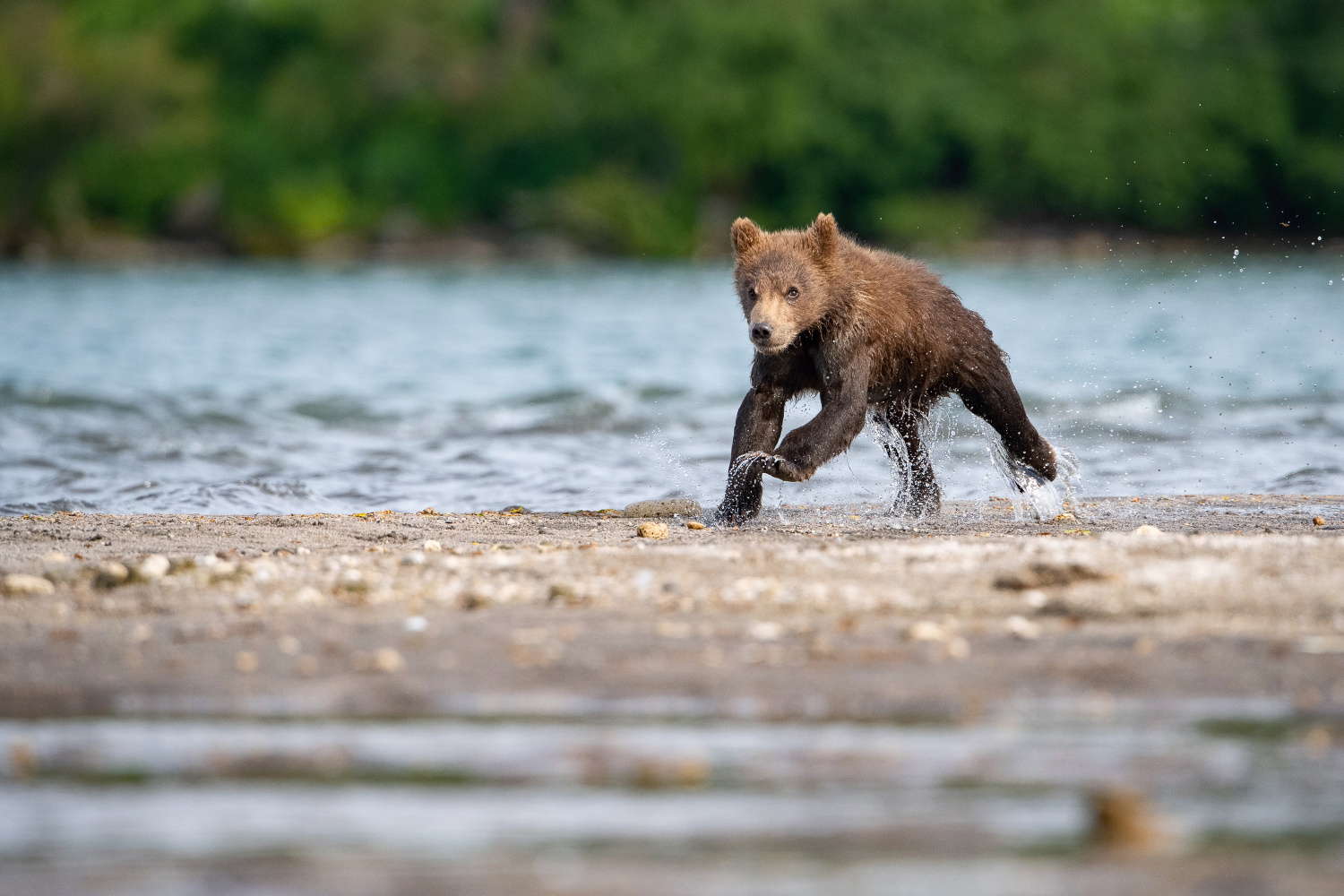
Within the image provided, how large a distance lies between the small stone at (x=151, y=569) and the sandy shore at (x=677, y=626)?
0.04 feet

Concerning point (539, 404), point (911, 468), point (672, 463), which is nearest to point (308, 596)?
point (911, 468)

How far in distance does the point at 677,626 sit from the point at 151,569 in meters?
1.94

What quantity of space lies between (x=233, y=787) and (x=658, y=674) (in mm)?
1185

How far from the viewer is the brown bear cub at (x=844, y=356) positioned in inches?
298

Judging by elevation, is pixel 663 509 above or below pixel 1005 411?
below

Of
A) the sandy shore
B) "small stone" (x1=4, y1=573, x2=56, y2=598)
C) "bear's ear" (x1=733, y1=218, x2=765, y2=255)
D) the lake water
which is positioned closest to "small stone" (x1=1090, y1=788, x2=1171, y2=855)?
the sandy shore

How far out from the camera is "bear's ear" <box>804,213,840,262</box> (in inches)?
307

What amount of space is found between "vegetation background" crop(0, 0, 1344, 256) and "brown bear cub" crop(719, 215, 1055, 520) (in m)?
45.7

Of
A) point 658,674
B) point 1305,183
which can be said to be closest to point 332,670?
point 658,674

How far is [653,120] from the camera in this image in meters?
56.3

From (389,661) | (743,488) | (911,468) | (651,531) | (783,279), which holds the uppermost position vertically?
(783,279)

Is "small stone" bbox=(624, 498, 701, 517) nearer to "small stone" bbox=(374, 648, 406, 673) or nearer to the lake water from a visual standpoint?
the lake water

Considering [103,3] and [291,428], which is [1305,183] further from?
[291,428]

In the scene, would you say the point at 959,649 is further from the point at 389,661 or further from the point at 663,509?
the point at 663,509
